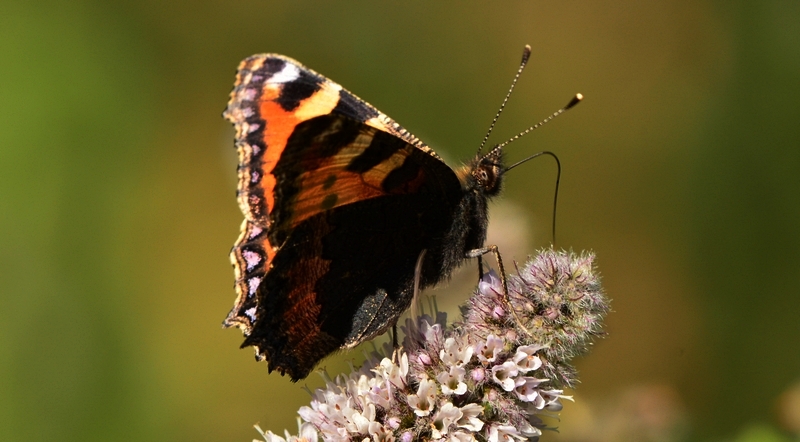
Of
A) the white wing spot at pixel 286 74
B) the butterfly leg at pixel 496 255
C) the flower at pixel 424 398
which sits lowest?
the flower at pixel 424 398

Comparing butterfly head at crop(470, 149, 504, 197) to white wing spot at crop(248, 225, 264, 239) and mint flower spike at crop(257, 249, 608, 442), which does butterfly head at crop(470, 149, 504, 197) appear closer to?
mint flower spike at crop(257, 249, 608, 442)

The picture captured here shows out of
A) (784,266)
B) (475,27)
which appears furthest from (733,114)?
(475,27)

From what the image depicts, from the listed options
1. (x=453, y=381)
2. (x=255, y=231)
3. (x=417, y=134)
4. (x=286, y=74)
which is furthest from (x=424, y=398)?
(x=417, y=134)

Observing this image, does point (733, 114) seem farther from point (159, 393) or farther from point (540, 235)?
point (159, 393)

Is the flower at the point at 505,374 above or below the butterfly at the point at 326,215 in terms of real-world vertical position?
below

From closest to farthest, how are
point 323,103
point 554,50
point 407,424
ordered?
point 407,424, point 323,103, point 554,50

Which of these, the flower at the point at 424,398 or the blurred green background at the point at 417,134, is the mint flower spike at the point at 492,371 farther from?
the blurred green background at the point at 417,134

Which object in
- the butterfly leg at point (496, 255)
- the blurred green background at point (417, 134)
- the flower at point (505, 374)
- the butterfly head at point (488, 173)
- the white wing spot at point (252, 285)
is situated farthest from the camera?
the blurred green background at point (417, 134)

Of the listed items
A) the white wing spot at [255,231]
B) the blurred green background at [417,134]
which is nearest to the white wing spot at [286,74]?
the white wing spot at [255,231]
